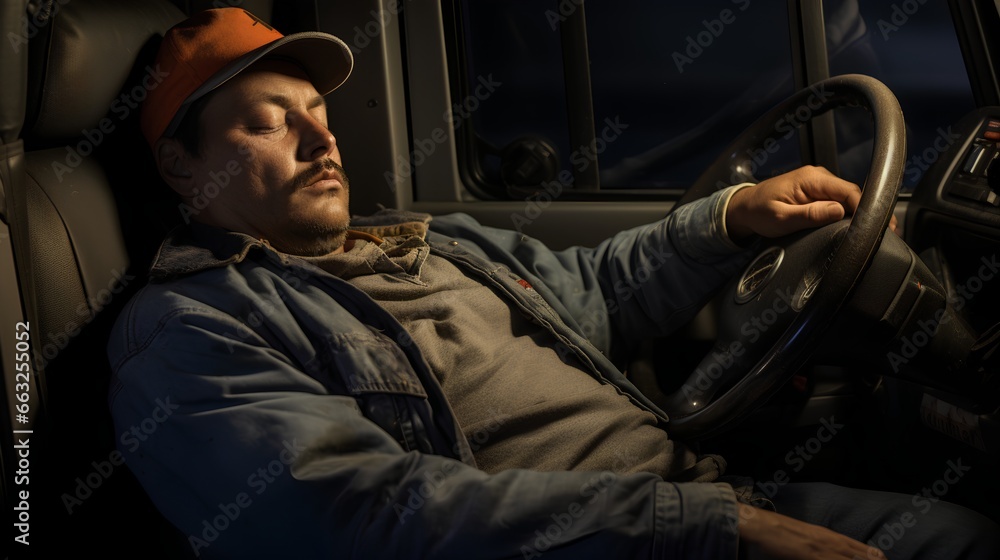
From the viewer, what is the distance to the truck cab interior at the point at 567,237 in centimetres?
126

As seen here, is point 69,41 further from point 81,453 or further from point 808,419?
point 808,419

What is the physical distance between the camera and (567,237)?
6.90 ft

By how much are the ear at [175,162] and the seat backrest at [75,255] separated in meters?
0.08

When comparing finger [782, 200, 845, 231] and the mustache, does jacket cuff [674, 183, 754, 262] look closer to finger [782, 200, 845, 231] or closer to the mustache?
finger [782, 200, 845, 231]

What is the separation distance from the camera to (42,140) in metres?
1.39

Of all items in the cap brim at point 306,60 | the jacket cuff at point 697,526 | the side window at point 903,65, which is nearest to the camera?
the jacket cuff at point 697,526

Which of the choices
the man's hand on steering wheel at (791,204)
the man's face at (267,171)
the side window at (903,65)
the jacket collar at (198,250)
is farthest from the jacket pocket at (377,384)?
the side window at (903,65)

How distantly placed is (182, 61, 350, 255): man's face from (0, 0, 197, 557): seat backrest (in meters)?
0.14

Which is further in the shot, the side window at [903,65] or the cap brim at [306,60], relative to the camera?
the side window at [903,65]

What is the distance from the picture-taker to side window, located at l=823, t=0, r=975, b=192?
2984 mm

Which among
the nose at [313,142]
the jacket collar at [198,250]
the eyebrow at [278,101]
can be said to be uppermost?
the eyebrow at [278,101]

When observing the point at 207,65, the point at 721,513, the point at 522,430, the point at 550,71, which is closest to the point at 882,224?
the point at 721,513

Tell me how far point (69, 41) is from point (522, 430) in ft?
3.18

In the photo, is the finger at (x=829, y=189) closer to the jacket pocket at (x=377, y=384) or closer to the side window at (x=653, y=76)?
the jacket pocket at (x=377, y=384)
